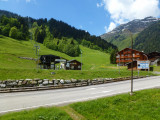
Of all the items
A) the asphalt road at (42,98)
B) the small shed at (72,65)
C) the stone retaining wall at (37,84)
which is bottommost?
the asphalt road at (42,98)

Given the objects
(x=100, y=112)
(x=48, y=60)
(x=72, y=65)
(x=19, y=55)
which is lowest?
(x=100, y=112)

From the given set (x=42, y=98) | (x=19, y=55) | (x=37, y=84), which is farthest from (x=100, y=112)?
(x=19, y=55)

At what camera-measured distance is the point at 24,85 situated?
20.6 meters

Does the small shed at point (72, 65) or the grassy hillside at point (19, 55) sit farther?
the small shed at point (72, 65)

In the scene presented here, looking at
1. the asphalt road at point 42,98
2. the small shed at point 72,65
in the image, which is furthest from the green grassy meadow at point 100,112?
the small shed at point 72,65

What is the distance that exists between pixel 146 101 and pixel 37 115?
8.43m

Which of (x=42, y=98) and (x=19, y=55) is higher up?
(x=19, y=55)

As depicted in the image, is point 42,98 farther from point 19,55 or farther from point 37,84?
point 19,55

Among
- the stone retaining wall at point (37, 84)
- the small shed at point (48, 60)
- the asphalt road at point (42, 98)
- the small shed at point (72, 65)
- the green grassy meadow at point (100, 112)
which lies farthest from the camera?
the small shed at point (72, 65)

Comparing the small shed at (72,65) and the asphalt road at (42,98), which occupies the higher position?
the small shed at (72,65)

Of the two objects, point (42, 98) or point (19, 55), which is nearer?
point (42, 98)

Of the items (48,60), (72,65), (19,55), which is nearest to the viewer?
(48,60)

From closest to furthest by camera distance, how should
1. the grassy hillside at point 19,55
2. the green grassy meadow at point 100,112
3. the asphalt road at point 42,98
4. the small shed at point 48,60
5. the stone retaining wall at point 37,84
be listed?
the green grassy meadow at point 100,112
the asphalt road at point 42,98
the stone retaining wall at point 37,84
the small shed at point 48,60
the grassy hillside at point 19,55

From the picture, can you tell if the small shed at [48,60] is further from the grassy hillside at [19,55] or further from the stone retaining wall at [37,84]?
the stone retaining wall at [37,84]
